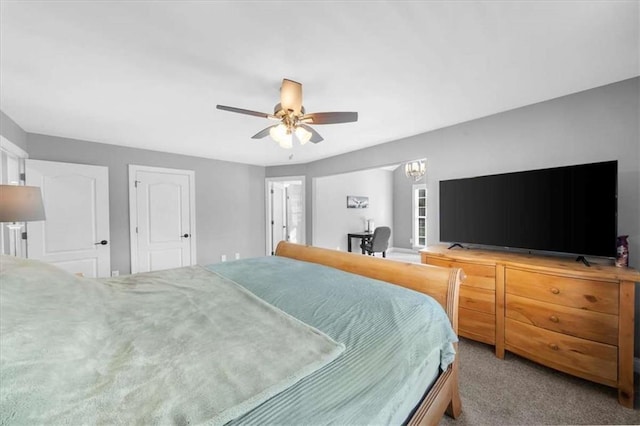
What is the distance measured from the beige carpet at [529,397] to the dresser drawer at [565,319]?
14.9 inches

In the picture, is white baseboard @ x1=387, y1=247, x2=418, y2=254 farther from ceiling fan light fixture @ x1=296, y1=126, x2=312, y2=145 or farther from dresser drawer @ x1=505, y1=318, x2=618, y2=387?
ceiling fan light fixture @ x1=296, y1=126, x2=312, y2=145

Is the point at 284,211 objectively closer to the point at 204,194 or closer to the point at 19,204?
the point at 204,194

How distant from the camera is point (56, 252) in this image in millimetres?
3086

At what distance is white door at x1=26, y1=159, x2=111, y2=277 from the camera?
299 cm

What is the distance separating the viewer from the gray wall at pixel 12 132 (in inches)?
94.6

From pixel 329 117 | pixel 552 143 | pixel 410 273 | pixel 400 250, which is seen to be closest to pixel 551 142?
pixel 552 143

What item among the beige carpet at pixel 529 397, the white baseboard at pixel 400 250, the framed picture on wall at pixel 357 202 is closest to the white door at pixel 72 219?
the beige carpet at pixel 529 397

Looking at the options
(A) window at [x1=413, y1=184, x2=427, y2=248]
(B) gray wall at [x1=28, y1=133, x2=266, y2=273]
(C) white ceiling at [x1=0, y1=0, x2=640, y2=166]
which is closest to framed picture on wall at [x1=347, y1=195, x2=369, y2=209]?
(A) window at [x1=413, y1=184, x2=427, y2=248]

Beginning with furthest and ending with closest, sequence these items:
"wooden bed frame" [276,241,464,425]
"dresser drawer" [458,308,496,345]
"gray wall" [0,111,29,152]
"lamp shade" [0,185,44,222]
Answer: "gray wall" [0,111,29,152] < "dresser drawer" [458,308,496,345] < "lamp shade" [0,185,44,222] < "wooden bed frame" [276,241,464,425]

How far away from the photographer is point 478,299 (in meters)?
2.21

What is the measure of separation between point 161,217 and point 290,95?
10.9 ft

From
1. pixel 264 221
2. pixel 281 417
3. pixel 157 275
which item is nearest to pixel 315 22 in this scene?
pixel 281 417

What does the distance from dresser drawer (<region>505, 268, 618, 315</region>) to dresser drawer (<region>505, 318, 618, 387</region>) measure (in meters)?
0.24

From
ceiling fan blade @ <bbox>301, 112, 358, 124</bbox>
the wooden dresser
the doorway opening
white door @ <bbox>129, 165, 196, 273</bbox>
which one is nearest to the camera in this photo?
the wooden dresser
